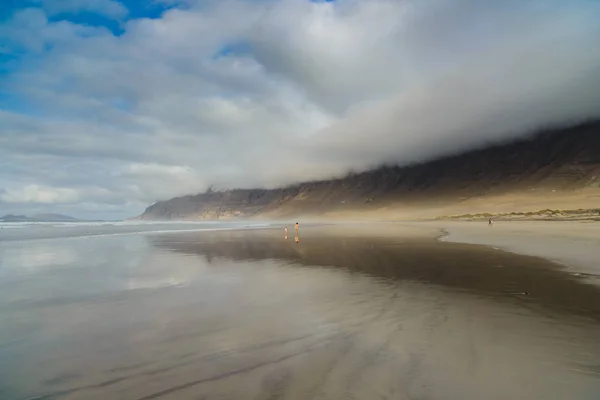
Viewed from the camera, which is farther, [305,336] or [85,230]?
[85,230]

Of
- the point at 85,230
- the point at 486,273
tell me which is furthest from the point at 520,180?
the point at 486,273

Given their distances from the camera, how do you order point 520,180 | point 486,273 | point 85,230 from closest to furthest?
point 486,273, point 85,230, point 520,180

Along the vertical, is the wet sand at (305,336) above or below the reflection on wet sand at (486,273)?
above

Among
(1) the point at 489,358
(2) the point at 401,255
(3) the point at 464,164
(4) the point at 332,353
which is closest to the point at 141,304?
(4) the point at 332,353

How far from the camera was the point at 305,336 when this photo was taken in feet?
24.7

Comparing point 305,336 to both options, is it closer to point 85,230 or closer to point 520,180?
point 85,230

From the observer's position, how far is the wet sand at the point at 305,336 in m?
5.30

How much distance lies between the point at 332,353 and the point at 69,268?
17.3 metres

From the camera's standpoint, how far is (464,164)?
632ft

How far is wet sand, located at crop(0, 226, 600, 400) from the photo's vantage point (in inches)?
209

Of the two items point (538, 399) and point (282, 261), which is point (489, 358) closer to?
point (538, 399)

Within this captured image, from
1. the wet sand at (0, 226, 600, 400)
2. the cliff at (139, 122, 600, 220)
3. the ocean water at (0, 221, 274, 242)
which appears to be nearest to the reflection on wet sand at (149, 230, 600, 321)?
the wet sand at (0, 226, 600, 400)

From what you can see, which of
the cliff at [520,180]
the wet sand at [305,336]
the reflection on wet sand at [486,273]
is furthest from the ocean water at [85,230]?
the cliff at [520,180]

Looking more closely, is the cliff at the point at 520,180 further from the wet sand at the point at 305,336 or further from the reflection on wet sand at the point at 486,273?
the wet sand at the point at 305,336
